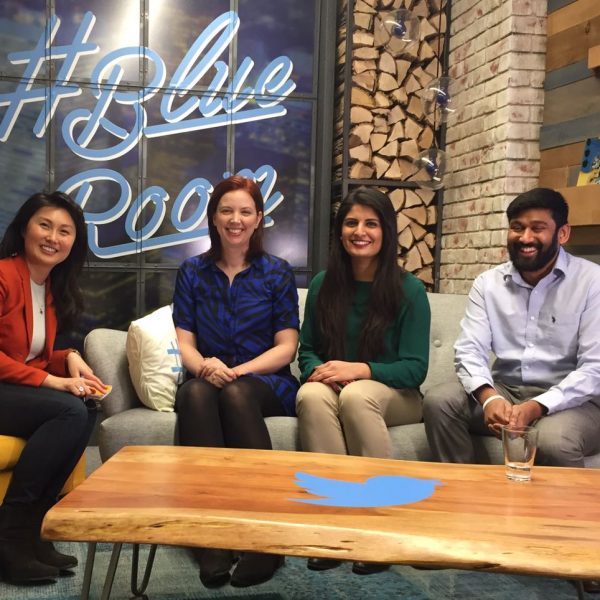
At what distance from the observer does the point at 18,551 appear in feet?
6.60

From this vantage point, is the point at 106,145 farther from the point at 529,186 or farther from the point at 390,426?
the point at 390,426

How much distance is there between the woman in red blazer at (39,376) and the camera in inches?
81.4

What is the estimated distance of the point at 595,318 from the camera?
2.41m

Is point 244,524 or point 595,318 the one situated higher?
point 595,318

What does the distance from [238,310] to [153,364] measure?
0.35 m

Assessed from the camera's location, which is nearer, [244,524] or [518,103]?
[244,524]

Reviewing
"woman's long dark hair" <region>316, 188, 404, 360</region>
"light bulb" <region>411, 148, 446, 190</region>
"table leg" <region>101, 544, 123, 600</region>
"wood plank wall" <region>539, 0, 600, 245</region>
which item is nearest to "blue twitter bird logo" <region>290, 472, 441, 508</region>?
"table leg" <region>101, 544, 123, 600</region>

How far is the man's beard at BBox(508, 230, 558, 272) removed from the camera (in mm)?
2465

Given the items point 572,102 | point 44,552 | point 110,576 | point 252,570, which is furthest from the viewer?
point 572,102

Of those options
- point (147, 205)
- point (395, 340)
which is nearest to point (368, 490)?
point (395, 340)

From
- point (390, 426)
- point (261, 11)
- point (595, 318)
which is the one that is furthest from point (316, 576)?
point (261, 11)

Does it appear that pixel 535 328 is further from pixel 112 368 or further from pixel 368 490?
pixel 112 368

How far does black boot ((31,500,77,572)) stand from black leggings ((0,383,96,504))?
1.4 inches

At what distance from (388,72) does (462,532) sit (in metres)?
3.66
